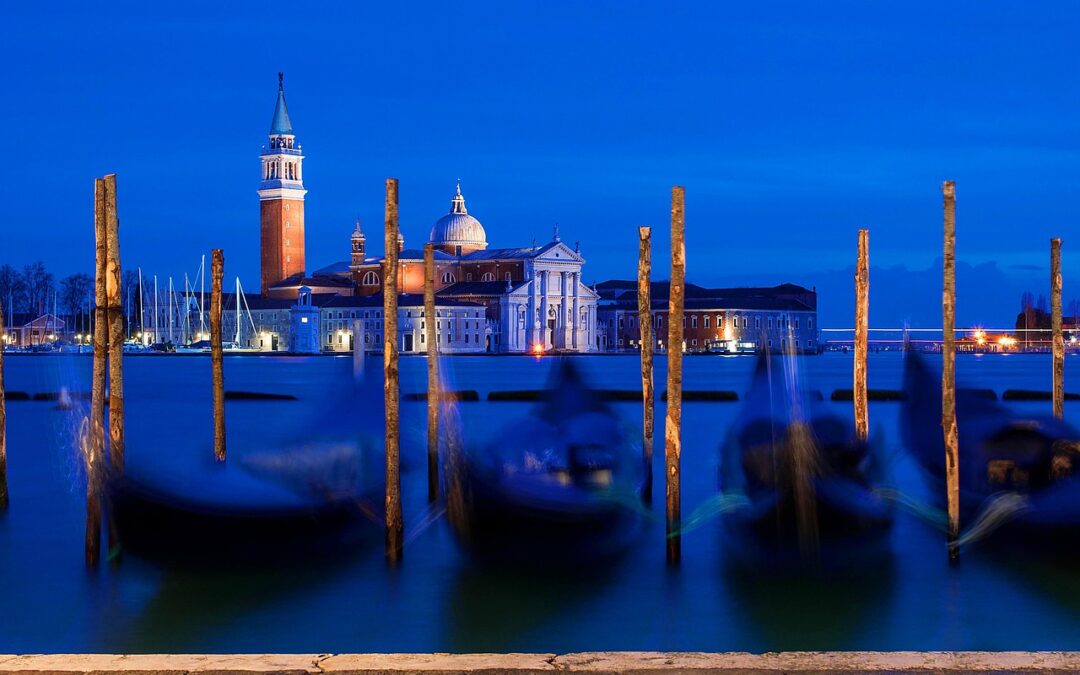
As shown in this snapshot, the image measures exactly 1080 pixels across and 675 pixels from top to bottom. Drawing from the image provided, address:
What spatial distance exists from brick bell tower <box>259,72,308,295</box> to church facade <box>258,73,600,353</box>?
5 cm

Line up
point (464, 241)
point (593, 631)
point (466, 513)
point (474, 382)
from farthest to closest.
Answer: point (464, 241) < point (474, 382) < point (466, 513) < point (593, 631)

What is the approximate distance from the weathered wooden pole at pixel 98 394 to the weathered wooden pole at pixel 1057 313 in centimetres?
712

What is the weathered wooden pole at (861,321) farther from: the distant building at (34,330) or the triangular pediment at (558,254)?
the distant building at (34,330)

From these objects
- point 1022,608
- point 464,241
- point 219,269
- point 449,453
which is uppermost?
point 464,241

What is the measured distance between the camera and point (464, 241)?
245ft

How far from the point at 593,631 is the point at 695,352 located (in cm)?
6903

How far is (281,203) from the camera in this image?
241 ft

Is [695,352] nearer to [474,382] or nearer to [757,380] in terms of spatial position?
[474,382]

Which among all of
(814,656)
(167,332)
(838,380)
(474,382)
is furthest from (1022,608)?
(167,332)

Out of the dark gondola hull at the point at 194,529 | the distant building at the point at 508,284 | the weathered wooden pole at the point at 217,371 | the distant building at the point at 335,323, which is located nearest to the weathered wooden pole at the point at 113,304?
the dark gondola hull at the point at 194,529

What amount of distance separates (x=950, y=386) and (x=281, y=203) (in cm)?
6794

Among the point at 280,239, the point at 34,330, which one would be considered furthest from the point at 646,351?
the point at 34,330

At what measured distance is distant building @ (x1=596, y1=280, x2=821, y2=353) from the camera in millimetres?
74188

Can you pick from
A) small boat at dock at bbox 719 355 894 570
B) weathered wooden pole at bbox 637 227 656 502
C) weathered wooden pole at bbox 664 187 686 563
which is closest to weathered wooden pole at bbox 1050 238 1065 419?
weathered wooden pole at bbox 637 227 656 502
